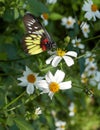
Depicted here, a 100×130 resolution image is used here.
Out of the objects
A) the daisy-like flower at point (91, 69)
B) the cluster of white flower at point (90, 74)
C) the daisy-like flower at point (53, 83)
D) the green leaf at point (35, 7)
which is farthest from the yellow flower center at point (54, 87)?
the daisy-like flower at point (91, 69)

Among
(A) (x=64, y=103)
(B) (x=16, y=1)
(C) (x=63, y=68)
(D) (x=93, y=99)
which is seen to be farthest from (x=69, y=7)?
(C) (x=63, y=68)

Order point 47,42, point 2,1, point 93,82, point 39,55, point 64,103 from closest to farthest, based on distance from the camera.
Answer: point 47,42 < point 39,55 < point 2,1 < point 64,103 < point 93,82

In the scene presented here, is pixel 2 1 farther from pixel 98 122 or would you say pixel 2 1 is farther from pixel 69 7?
pixel 98 122

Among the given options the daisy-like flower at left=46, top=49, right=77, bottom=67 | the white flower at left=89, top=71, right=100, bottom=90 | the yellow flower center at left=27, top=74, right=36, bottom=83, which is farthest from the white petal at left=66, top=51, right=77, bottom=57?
the white flower at left=89, top=71, right=100, bottom=90

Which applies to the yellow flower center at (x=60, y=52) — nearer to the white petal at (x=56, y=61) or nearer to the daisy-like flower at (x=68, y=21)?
the white petal at (x=56, y=61)

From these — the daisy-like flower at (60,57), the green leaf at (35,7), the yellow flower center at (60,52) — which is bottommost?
the daisy-like flower at (60,57)

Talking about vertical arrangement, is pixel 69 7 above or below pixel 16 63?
above
